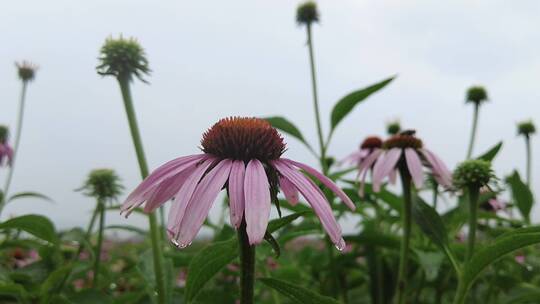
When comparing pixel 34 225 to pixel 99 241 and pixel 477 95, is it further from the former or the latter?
pixel 477 95

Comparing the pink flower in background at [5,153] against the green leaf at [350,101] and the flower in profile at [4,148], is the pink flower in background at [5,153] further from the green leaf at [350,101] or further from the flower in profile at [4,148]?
the green leaf at [350,101]

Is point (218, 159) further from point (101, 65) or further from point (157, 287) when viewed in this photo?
point (101, 65)

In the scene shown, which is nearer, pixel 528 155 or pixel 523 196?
pixel 523 196

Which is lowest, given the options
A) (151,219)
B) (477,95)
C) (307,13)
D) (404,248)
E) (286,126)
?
(404,248)

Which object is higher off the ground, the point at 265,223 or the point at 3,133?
the point at 3,133

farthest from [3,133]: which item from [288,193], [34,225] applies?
[288,193]

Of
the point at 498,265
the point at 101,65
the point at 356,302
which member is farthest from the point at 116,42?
the point at 356,302

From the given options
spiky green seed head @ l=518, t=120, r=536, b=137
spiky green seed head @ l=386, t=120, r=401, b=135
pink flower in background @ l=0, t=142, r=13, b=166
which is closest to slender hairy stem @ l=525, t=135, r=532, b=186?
spiky green seed head @ l=518, t=120, r=536, b=137
